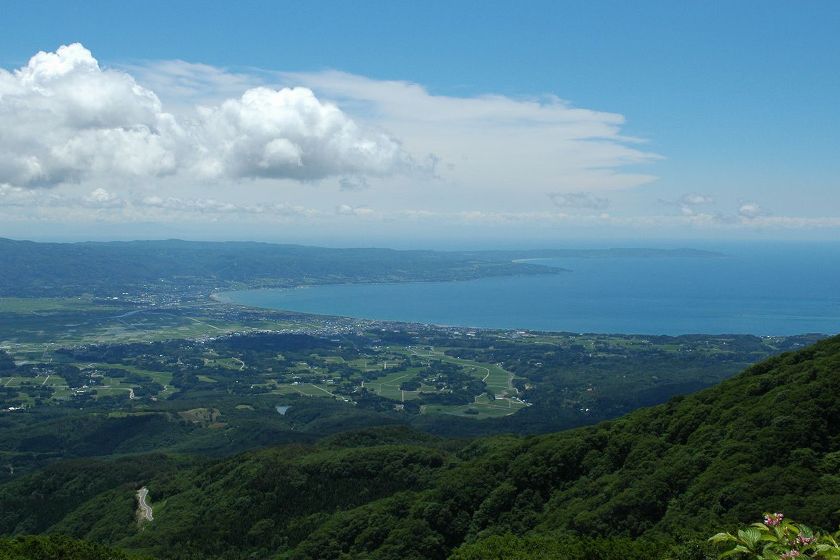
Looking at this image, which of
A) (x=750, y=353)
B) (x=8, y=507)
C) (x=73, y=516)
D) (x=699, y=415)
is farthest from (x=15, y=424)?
(x=750, y=353)

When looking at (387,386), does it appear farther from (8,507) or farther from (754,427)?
(754,427)

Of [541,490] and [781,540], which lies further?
[541,490]

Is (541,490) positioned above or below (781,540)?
below

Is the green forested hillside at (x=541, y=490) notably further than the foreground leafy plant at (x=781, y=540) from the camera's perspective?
Yes

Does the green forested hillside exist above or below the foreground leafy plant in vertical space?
below
